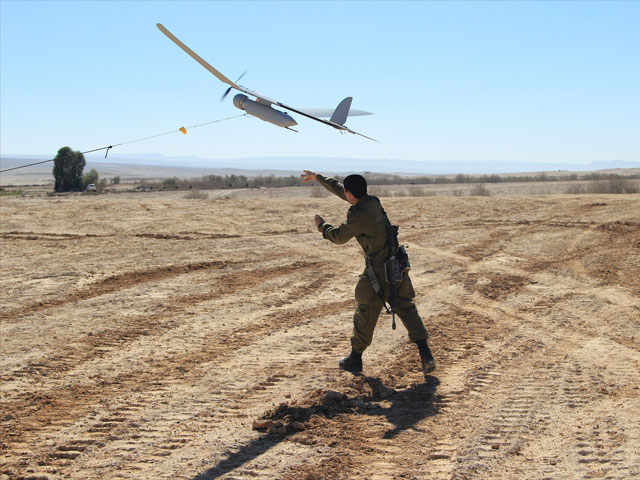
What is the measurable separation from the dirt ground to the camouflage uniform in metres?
0.55

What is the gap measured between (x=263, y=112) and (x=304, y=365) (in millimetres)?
3375

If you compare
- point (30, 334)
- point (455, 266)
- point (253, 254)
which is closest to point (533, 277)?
point (455, 266)

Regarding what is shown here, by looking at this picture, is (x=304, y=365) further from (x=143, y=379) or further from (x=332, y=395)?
(x=143, y=379)

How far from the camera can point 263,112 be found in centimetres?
799

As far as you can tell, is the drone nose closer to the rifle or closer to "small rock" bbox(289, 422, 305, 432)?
the rifle

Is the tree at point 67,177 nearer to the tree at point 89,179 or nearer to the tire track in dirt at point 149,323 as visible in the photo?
the tree at point 89,179

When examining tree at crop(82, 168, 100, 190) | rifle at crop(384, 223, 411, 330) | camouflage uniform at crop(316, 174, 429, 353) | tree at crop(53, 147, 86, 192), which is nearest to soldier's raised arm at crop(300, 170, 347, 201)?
camouflage uniform at crop(316, 174, 429, 353)

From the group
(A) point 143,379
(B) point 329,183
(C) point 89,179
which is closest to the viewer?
(A) point 143,379

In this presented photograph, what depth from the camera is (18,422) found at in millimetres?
5227

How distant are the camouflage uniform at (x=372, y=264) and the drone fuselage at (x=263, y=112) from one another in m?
2.22

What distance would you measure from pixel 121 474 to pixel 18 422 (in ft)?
4.97

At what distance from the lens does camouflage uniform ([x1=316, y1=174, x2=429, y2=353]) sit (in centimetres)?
607

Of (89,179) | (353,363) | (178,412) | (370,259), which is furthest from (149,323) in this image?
(89,179)

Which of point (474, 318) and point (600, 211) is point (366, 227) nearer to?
point (474, 318)
